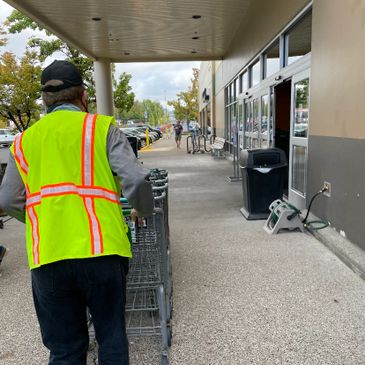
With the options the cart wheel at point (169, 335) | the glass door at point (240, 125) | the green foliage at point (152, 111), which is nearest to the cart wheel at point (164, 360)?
the cart wheel at point (169, 335)

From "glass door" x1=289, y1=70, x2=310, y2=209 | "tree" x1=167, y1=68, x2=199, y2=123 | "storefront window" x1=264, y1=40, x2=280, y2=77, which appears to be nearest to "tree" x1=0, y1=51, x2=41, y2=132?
"storefront window" x1=264, y1=40, x2=280, y2=77

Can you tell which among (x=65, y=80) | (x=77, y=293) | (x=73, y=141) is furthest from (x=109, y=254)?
(x=65, y=80)

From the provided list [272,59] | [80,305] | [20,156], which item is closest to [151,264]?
[80,305]

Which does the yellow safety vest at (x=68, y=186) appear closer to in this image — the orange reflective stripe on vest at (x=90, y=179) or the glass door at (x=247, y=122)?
the orange reflective stripe on vest at (x=90, y=179)

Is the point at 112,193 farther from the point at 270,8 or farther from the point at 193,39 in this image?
the point at 193,39

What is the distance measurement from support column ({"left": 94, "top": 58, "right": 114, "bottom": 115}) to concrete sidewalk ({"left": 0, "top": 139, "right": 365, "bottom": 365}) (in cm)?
1190

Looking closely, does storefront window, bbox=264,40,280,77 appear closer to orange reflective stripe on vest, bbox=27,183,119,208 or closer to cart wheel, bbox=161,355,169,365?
cart wheel, bbox=161,355,169,365

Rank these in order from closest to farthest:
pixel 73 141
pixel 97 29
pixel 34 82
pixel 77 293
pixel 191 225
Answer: pixel 73 141, pixel 77 293, pixel 191 225, pixel 97 29, pixel 34 82

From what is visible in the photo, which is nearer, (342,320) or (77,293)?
(77,293)

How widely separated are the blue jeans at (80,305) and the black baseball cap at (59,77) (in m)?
0.83

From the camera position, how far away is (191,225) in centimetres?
549

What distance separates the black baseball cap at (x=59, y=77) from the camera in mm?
1723

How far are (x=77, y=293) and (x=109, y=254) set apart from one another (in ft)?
0.94

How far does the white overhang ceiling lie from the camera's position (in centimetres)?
912
